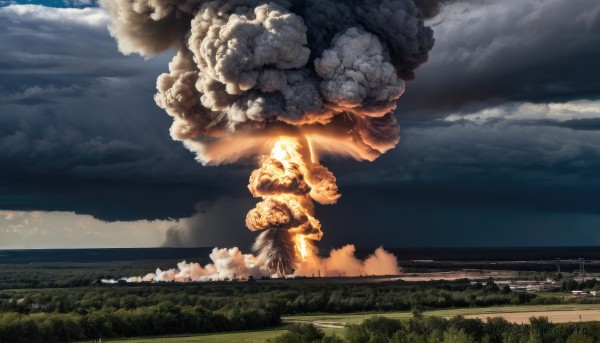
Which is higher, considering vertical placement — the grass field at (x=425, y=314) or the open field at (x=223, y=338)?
the grass field at (x=425, y=314)

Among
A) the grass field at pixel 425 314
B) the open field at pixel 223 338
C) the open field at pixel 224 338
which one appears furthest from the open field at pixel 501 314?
the open field at pixel 223 338

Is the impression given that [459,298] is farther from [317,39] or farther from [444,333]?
[444,333]

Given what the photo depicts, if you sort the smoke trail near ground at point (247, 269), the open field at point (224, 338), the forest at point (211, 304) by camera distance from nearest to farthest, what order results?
the open field at point (224, 338) → the forest at point (211, 304) → the smoke trail near ground at point (247, 269)

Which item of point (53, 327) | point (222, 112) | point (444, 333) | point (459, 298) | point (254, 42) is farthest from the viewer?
point (459, 298)

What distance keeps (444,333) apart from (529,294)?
46.6 metres

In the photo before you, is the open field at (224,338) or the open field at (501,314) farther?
the open field at (501,314)

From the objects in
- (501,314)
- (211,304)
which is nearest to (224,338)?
(211,304)

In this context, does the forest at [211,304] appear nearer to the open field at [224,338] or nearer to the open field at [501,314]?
→ the open field at [224,338]

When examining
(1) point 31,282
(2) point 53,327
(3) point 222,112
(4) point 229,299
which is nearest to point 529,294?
(4) point 229,299

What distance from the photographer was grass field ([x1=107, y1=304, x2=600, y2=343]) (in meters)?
63.7

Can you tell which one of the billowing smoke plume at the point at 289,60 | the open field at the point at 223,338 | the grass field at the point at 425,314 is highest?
the billowing smoke plume at the point at 289,60

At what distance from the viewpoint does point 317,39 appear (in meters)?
81.2

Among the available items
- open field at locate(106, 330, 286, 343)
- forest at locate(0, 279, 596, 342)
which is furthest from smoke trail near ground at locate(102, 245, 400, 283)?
open field at locate(106, 330, 286, 343)

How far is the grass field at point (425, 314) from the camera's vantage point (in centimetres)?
6369
